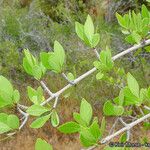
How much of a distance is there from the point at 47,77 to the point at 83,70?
601 mm

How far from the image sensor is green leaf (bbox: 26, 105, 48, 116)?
0.73 metres

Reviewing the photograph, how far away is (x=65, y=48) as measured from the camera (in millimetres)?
6137

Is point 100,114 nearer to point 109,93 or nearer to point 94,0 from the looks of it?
point 109,93

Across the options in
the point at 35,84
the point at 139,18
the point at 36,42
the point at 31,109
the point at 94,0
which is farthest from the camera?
the point at 94,0

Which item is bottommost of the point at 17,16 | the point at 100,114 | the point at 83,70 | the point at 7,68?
the point at 100,114

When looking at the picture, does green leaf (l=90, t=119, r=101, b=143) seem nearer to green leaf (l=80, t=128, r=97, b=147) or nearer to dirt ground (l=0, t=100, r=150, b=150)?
green leaf (l=80, t=128, r=97, b=147)

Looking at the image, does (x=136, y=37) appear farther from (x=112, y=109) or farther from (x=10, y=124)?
(x=10, y=124)

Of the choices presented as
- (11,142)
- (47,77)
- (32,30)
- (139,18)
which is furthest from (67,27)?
(139,18)

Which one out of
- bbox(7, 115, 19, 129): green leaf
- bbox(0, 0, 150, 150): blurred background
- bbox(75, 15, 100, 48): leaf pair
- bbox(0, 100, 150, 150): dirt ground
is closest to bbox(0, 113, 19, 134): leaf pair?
bbox(7, 115, 19, 129): green leaf

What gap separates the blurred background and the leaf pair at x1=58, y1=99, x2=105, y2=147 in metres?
3.94

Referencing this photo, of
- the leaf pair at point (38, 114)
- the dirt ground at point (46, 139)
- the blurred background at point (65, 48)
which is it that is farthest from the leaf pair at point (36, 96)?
the dirt ground at point (46, 139)

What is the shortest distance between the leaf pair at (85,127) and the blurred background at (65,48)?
394 cm

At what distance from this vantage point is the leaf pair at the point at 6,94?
74cm

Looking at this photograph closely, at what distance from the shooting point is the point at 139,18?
87cm
